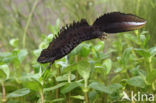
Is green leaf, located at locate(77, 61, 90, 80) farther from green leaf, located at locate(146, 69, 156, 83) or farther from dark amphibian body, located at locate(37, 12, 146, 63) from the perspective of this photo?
green leaf, located at locate(146, 69, 156, 83)

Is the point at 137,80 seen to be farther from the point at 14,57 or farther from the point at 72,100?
the point at 14,57

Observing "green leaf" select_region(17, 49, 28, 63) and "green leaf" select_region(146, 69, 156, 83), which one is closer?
"green leaf" select_region(146, 69, 156, 83)

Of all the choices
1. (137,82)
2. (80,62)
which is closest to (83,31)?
(80,62)

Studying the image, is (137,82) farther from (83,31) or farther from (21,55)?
(21,55)

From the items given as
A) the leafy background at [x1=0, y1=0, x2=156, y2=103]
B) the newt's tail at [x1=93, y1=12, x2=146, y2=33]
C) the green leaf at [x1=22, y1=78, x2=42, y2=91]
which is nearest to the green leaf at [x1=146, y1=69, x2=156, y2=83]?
the leafy background at [x1=0, y1=0, x2=156, y2=103]

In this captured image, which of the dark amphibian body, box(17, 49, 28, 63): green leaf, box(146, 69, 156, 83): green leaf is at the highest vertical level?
the dark amphibian body
